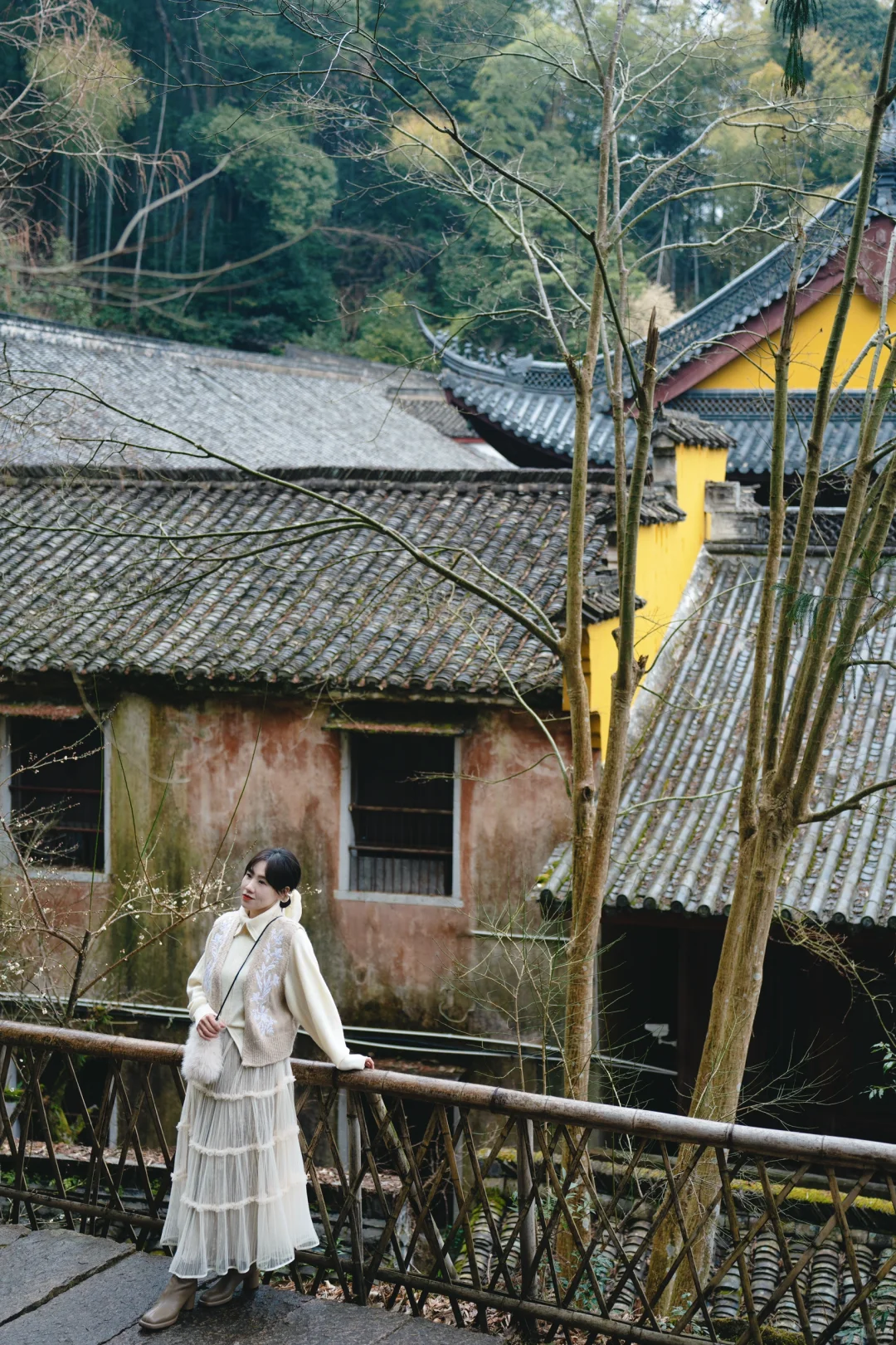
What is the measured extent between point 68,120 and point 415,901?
21.0 ft

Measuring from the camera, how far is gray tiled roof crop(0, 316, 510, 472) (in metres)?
19.9

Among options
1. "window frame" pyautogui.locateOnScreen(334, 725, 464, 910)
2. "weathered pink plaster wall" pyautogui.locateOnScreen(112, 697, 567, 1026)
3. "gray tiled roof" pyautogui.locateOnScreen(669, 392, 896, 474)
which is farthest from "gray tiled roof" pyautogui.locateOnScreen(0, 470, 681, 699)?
"gray tiled roof" pyautogui.locateOnScreen(669, 392, 896, 474)

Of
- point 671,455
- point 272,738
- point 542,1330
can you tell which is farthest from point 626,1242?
point 671,455

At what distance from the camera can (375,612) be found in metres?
10.7

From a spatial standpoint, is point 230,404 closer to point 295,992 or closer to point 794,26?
point 794,26

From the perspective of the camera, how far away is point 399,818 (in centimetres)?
1096

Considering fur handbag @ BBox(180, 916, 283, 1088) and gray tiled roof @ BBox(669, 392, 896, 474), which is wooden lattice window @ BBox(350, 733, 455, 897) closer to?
Answer: gray tiled roof @ BBox(669, 392, 896, 474)

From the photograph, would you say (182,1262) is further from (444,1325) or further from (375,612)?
(375,612)

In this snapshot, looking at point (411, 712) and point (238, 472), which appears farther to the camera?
point (238, 472)

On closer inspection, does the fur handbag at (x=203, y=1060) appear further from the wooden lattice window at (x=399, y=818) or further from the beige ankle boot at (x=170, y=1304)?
the wooden lattice window at (x=399, y=818)

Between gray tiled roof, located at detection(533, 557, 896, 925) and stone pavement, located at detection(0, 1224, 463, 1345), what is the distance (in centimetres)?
399

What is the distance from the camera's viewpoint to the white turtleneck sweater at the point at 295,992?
13.0ft

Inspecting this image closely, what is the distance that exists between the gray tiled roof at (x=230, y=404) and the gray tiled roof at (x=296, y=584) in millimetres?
4247

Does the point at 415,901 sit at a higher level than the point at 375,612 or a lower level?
lower
